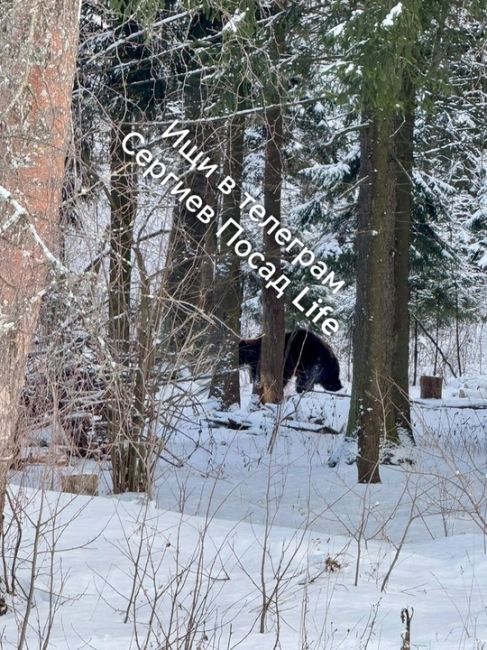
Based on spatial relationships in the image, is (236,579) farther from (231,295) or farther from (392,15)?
(231,295)

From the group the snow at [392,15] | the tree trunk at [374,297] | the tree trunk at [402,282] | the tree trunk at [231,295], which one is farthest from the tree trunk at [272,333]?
the snow at [392,15]

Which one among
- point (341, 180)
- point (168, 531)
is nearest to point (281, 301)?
point (341, 180)

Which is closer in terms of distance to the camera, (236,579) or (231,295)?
(236,579)

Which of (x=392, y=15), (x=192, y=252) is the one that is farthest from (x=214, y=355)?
(x=392, y=15)

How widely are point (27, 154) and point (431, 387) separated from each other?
51.4ft

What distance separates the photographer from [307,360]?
2234 cm

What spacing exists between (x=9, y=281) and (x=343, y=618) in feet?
8.08

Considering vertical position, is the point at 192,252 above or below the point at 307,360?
above

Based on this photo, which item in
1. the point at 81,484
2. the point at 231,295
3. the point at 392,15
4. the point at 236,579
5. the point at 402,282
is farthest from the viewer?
the point at 231,295

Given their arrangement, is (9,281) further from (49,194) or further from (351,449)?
(351,449)

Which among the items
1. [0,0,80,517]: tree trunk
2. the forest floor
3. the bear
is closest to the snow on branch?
[0,0,80,517]: tree trunk

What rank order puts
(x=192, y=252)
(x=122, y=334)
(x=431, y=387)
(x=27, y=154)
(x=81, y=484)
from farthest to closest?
(x=431, y=387) → (x=192, y=252) → (x=122, y=334) → (x=81, y=484) → (x=27, y=154)

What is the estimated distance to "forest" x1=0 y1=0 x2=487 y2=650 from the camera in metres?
4.97

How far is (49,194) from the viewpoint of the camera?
509 centimetres
